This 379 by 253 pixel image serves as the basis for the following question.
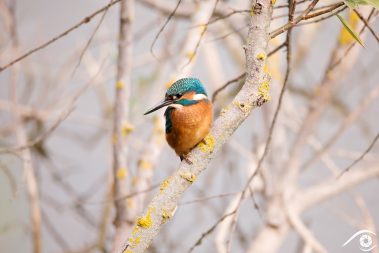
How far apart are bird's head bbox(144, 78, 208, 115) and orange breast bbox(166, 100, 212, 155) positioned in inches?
0.4

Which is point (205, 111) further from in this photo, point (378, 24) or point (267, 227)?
point (378, 24)

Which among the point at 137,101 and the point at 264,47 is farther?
the point at 137,101

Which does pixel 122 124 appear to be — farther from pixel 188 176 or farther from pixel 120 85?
pixel 188 176

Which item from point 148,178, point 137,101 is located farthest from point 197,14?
point 148,178

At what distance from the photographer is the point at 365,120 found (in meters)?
2.56

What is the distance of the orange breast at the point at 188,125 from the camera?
92 centimetres

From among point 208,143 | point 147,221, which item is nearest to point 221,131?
point 208,143

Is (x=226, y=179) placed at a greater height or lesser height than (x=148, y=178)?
greater

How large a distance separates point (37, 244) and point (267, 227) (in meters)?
0.87

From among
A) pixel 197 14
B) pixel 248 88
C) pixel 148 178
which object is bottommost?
pixel 248 88

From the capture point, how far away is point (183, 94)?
3.20 ft

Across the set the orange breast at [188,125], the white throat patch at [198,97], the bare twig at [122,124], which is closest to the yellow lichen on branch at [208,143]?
the orange breast at [188,125]

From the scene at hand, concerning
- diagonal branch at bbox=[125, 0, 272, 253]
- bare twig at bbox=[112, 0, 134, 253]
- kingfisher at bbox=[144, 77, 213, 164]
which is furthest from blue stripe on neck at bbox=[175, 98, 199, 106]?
bare twig at bbox=[112, 0, 134, 253]

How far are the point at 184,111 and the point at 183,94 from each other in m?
0.03
